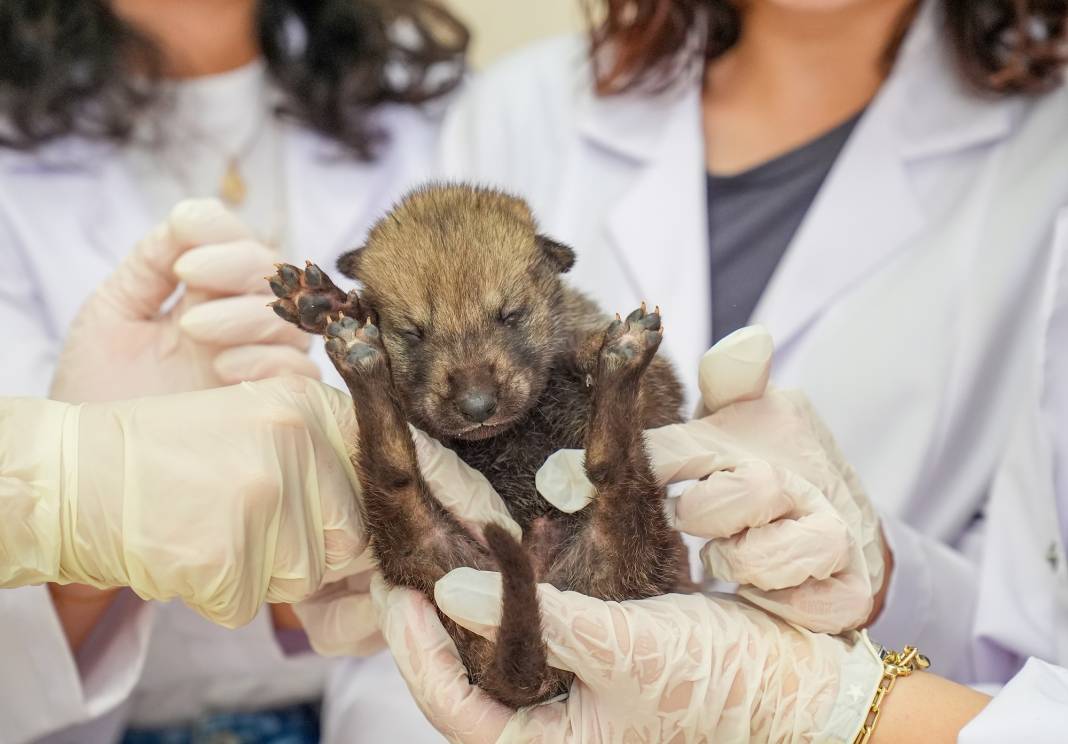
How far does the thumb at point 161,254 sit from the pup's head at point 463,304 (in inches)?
10.1

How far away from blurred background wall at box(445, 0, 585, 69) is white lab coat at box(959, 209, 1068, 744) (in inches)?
93.2

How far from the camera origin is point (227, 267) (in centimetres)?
149

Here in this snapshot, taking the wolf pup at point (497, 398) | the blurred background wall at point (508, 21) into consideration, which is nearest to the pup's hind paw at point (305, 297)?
the wolf pup at point (497, 398)

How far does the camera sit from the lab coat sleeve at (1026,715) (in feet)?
3.56

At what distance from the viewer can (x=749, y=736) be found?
120cm

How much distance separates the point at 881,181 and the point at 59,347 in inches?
63.8

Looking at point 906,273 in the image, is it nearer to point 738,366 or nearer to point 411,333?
point 738,366

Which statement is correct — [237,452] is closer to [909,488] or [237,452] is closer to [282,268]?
[282,268]

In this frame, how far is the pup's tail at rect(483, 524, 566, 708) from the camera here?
104 cm

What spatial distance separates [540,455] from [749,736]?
47cm

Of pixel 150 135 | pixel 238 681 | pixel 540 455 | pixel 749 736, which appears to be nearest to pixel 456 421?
pixel 540 455

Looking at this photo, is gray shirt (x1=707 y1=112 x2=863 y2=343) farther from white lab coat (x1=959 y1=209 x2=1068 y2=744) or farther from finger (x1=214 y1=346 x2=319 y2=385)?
finger (x1=214 y1=346 x2=319 y2=385)

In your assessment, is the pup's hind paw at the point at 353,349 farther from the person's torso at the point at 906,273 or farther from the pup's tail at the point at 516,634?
the person's torso at the point at 906,273

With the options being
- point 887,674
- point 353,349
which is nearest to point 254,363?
point 353,349
